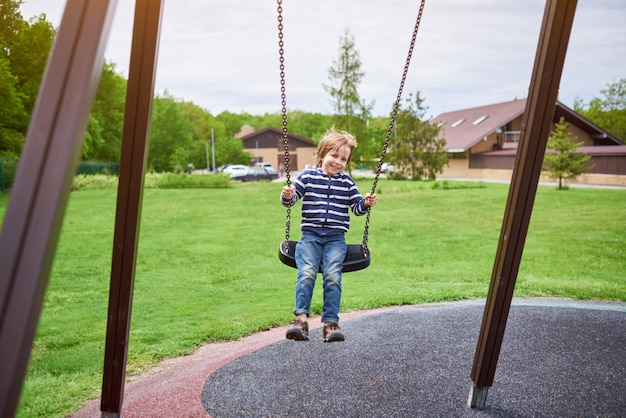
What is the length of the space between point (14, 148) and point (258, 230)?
7.13 m

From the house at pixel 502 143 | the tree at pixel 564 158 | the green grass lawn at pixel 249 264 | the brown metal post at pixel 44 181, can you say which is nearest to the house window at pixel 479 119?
the house at pixel 502 143

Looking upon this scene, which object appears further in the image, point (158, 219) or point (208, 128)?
point (208, 128)

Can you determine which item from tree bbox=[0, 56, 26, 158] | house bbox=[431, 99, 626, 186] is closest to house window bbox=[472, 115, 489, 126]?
house bbox=[431, 99, 626, 186]

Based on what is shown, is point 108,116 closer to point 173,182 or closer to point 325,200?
point 173,182

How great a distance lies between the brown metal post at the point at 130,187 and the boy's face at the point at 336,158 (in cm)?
124

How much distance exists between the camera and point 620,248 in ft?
45.9

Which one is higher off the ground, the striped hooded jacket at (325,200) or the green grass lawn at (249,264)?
the striped hooded jacket at (325,200)

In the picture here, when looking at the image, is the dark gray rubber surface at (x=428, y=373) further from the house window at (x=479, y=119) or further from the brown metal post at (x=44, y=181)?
the house window at (x=479, y=119)

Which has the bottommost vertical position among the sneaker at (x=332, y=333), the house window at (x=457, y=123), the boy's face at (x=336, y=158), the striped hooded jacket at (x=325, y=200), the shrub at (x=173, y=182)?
the shrub at (x=173, y=182)

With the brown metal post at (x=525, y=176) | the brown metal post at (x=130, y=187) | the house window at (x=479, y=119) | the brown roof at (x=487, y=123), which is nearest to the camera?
the brown metal post at (x=130, y=187)

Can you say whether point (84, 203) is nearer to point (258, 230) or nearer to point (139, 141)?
point (258, 230)

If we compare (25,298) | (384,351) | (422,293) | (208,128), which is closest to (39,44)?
(422,293)

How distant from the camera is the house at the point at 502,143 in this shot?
2398 cm

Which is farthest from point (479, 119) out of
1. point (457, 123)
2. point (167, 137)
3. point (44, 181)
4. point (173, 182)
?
point (44, 181)
